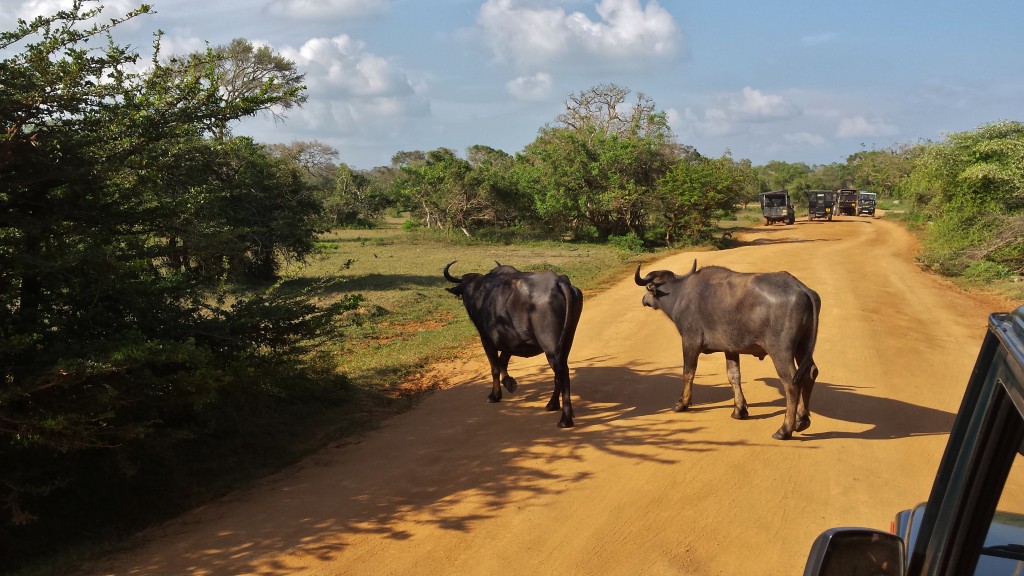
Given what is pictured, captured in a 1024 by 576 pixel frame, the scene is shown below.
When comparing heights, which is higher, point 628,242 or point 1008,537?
point 628,242

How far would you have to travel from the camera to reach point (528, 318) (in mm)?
8852

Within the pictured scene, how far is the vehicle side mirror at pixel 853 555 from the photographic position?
2270mm

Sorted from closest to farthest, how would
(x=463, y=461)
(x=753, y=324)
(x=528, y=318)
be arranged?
(x=463, y=461)
(x=753, y=324)
(x=528, y=318)

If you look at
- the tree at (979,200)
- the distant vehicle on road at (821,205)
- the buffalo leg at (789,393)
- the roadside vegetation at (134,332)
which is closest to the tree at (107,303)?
the roadside vegetation at (134,332)

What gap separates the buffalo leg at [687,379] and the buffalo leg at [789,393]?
1.15 metres

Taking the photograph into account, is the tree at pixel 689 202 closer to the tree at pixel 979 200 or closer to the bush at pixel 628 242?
the bush at pixel 628 242

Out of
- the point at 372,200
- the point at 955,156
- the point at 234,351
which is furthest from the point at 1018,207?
the point at 372,200

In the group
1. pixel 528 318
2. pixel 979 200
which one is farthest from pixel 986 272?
pixel 528 318

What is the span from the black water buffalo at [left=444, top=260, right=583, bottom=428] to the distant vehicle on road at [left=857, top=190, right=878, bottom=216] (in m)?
47.6

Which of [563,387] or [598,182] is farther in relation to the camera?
[598,182]

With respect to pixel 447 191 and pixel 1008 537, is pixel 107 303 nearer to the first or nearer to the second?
pixel 1008 537

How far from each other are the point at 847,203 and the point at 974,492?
177 feet

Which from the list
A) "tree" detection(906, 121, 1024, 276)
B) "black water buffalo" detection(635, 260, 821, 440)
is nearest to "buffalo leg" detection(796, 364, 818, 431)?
"black water buffalo" detection(635, 260, 821, 440)

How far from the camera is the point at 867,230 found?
37.9 meters
